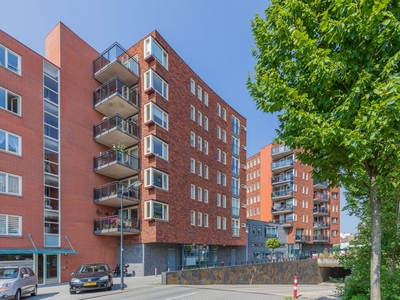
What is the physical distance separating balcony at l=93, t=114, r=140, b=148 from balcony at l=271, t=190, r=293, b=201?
32970 mm

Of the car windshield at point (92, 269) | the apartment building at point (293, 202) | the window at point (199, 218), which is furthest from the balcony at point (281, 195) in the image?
the car windshield at point (92, 269)

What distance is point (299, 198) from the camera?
1989 inches

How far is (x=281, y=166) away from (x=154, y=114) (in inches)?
1305

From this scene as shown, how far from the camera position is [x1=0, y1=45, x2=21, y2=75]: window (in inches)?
719

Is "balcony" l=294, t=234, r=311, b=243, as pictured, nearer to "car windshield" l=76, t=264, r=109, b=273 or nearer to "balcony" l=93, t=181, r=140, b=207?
"balcony" l=93, t=181, r=140, b=207

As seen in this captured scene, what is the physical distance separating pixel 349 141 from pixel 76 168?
801 inches

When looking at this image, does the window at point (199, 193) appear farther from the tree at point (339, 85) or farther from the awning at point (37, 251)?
the tree at point (339, 85)

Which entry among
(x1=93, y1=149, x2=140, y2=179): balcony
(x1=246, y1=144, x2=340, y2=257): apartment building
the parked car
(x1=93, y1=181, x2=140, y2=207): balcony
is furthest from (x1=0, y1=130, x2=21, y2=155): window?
(x1=246, y1=144, x2=340, y2=257): apartment building

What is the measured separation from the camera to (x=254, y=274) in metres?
26.5

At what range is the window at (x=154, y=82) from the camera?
949 inches

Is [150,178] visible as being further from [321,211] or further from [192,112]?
[321,211]

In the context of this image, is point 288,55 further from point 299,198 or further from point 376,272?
point 299,198

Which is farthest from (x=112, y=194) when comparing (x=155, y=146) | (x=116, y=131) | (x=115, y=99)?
(x=115, y=99)

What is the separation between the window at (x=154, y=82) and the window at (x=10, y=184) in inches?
443
